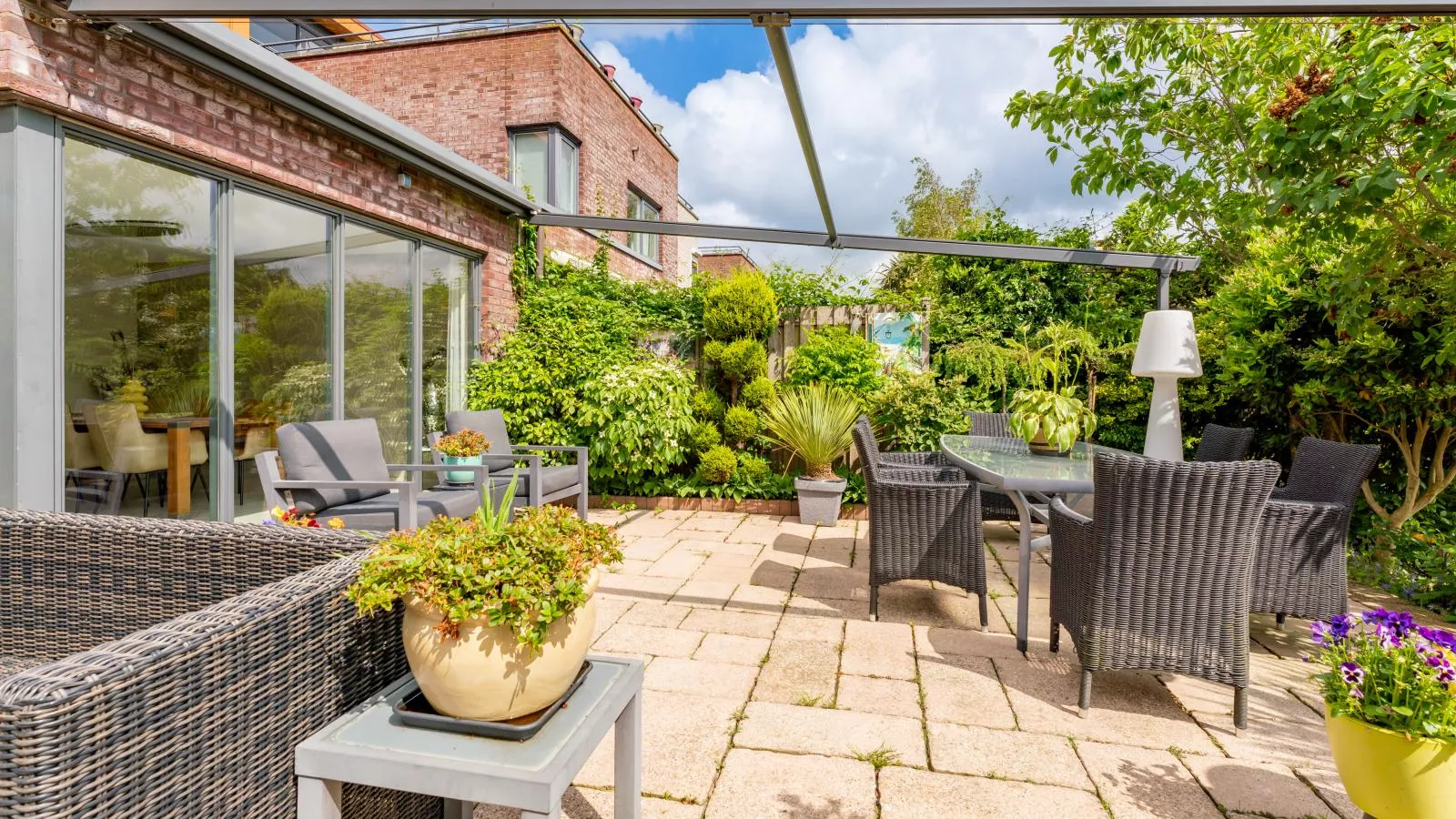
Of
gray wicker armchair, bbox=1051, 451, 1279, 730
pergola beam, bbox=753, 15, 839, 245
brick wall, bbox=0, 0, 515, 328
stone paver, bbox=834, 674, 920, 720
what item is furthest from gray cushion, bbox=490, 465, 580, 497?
gray wicker armchair, bbox=1051, 451, 1279, 730

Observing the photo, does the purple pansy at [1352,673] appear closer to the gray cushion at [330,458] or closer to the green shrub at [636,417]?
the gray cushion at [330,458]

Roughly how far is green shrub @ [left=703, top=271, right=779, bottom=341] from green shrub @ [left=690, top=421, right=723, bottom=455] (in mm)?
799

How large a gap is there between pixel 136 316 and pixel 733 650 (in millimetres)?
3118

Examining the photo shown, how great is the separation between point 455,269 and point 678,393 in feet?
6.84

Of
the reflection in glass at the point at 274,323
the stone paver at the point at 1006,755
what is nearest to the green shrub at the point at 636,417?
the reflection in glass at the point at 274,323

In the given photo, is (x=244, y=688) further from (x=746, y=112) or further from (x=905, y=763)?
(x=746, y=112)

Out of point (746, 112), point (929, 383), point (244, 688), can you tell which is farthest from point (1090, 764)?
point (929, 383)

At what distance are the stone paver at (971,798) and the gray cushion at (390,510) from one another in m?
2.25

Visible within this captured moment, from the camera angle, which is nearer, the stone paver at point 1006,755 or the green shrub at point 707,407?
the stone paver at point 1006,755

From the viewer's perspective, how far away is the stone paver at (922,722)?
1.87m

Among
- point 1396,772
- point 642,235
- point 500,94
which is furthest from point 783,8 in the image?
point 642,235

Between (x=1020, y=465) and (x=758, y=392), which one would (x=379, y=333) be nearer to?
(x=758, y=392)

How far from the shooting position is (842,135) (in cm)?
388

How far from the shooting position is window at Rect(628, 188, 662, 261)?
9961 mm
